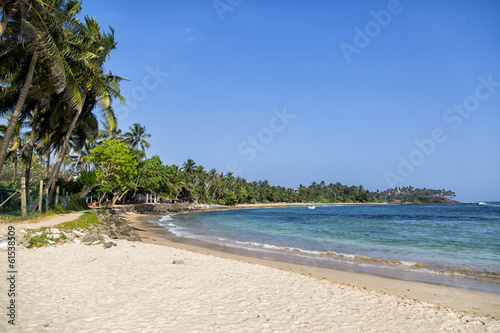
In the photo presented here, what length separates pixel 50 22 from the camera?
1347cm

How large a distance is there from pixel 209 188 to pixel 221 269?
99821 mm

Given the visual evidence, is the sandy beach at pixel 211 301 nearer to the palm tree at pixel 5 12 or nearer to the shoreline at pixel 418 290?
the shoreline at pixel 418 290

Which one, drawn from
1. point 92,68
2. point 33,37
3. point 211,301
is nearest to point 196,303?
point 211,301

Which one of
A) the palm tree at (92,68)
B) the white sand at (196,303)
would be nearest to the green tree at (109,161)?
the palm tree at (92,68)

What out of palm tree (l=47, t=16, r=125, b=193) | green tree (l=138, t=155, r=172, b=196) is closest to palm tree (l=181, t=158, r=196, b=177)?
green tree (l=138, t=155, r=172, b=196)

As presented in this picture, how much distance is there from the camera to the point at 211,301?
20.3 feet

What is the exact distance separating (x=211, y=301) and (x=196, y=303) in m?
0.31

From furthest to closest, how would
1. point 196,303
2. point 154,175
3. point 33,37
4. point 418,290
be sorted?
point 154,175
point 33,37
point 418,290
point 196,303

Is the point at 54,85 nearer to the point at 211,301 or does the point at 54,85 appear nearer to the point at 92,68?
the point at 92,68

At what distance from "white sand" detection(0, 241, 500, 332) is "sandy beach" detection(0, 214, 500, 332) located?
18 millimetres

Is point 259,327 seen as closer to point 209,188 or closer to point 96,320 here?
point 96,320

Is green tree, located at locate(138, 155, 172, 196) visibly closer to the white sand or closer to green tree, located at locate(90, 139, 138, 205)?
green tree, located at locate(90, 139, 138, 205)

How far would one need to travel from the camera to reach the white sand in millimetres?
4957

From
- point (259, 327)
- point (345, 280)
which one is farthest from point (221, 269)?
point (259, 327)
